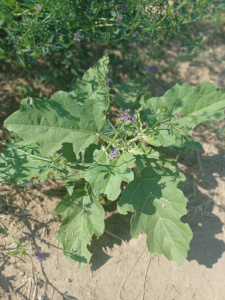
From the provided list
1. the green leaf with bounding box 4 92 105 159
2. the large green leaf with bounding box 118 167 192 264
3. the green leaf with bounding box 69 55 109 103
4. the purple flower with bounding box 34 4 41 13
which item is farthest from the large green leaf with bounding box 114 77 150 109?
the purple flower with bounding box 34 4 41 13

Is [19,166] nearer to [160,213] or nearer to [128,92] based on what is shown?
[160,213]

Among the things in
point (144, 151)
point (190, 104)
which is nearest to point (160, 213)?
point (144, 151)

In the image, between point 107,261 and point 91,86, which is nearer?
point 91,86

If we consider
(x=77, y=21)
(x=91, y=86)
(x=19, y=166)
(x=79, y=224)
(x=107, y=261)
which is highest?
(x=77, y=21)

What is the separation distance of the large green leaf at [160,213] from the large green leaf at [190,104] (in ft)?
1.52

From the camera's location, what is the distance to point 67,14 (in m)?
2.36

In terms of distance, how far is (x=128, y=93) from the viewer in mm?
3217

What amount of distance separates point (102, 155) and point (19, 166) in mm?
714

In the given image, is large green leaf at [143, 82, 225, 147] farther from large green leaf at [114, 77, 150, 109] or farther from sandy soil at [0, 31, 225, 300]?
sandy soil at [0, 31, 225, 300]

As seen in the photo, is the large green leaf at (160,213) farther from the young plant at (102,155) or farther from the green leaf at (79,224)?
the green leaf at (79,224)

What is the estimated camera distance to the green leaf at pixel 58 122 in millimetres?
2250

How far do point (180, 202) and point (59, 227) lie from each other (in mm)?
1087

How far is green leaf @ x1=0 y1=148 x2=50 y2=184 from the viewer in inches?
97.6

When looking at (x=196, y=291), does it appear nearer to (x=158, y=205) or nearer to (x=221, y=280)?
(x=221, y=280)
